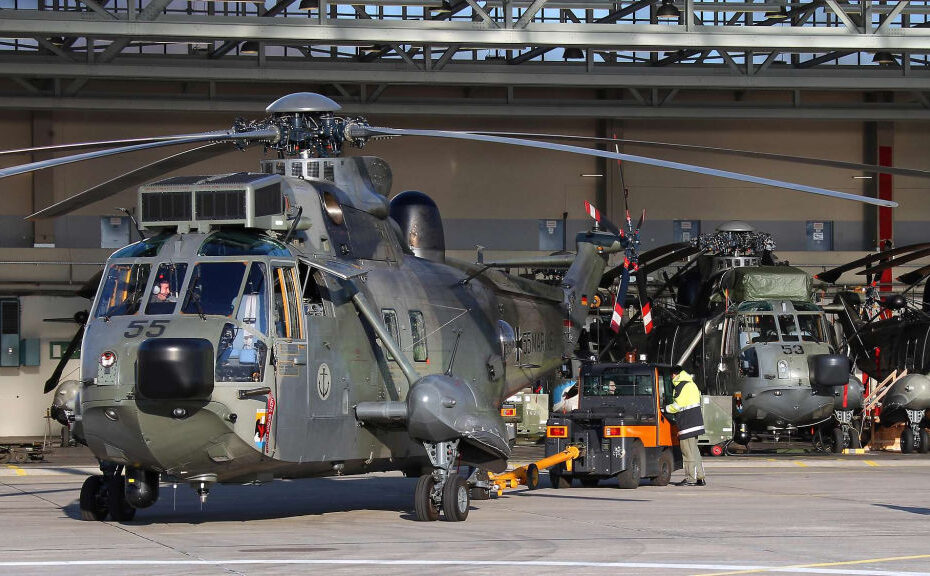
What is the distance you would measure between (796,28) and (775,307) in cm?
523

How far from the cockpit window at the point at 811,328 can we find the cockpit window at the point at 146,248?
1545 cm

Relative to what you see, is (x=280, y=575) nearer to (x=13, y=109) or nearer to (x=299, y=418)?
(x=299, y=418)

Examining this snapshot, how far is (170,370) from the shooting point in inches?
430

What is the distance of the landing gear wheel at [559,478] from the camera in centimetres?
1736

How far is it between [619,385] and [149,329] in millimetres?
8529

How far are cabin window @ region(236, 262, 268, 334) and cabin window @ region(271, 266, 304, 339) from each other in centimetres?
Answer: 12

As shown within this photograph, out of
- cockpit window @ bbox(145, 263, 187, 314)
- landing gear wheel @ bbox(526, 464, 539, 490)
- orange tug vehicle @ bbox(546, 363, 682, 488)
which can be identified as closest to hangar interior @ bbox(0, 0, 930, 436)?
orange tug vehicle @ bbox(546, 363, 682, 488)

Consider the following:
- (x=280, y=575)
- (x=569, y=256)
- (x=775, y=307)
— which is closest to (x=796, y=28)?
(x=775, y=307)

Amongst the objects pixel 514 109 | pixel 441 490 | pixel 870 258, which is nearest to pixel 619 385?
pixel 441 490

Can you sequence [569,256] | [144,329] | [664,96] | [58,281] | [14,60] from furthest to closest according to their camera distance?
[664,96] → [58,281] → [14,60] → [569,256] → [144,329]

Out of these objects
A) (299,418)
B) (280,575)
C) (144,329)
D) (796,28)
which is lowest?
(280,575)

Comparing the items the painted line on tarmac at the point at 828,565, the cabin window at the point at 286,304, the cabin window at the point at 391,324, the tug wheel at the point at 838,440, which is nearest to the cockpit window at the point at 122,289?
the cabin window at the point at 286,304

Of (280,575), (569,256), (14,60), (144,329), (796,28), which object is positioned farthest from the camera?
(14,60)

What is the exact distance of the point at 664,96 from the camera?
34.0 meters
